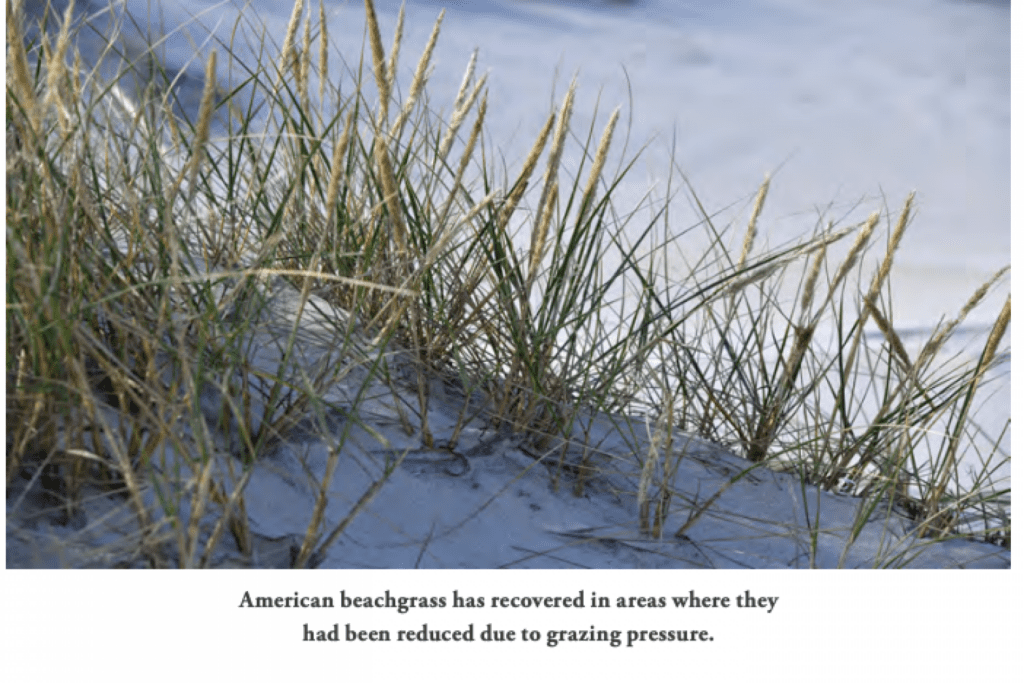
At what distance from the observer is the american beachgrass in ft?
3.30

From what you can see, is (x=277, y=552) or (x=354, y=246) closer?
(x=277, y=552)

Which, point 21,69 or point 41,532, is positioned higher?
point 21,69

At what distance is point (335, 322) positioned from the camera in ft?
3.96

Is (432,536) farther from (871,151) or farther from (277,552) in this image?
(871,151)

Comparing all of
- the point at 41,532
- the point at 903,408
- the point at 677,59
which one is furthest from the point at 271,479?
the point at 677,59

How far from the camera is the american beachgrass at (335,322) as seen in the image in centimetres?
100

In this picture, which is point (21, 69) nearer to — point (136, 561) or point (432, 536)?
point (136, 561)

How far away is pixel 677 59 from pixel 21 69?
4296mm

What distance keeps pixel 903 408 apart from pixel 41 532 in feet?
3.39

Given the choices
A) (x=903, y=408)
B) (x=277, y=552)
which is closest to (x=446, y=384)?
(x=277, y=552)

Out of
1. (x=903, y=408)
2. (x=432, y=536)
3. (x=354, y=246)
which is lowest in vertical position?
(x=432, y=536)
